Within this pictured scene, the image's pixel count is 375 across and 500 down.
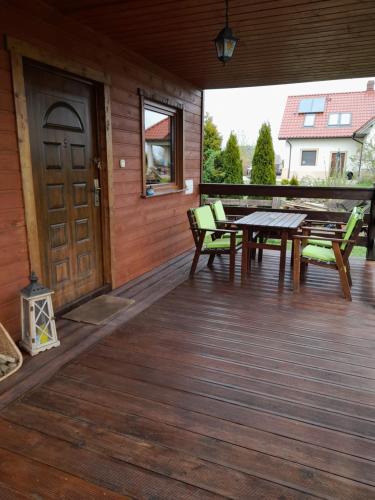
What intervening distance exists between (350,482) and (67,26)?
3.36 metres

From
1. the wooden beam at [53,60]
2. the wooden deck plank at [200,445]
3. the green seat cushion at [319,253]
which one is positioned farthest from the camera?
the green seat cushion at [319,253]

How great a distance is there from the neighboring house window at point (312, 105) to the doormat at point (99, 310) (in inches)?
578

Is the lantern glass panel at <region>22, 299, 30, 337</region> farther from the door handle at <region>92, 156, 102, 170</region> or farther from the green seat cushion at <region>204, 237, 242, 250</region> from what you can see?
the green seat cushion at <region>204, 237, 242, 250</region>

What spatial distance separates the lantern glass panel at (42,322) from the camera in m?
2.31

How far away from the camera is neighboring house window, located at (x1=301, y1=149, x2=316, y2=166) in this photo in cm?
1516

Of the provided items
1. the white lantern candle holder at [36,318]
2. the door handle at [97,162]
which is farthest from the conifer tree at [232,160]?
the white lantern candle holder at [36,318]

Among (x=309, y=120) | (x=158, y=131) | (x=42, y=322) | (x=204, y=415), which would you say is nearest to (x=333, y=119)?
(x=309, y=120)

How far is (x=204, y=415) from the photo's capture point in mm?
1753

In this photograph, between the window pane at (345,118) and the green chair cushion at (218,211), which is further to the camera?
the window pane at (345,118)

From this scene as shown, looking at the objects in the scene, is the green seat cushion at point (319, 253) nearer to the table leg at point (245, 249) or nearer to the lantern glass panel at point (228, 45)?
the table leg at point (245, 249)

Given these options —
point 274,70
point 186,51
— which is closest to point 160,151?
point 186,51

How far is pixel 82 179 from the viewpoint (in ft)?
10.2

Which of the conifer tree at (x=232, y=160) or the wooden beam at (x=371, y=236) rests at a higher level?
the conifer tree at (x=232, y=160)

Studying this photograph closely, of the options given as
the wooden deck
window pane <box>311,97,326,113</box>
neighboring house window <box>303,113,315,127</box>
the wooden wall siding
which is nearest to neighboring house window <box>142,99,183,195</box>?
the wooden wall siding
